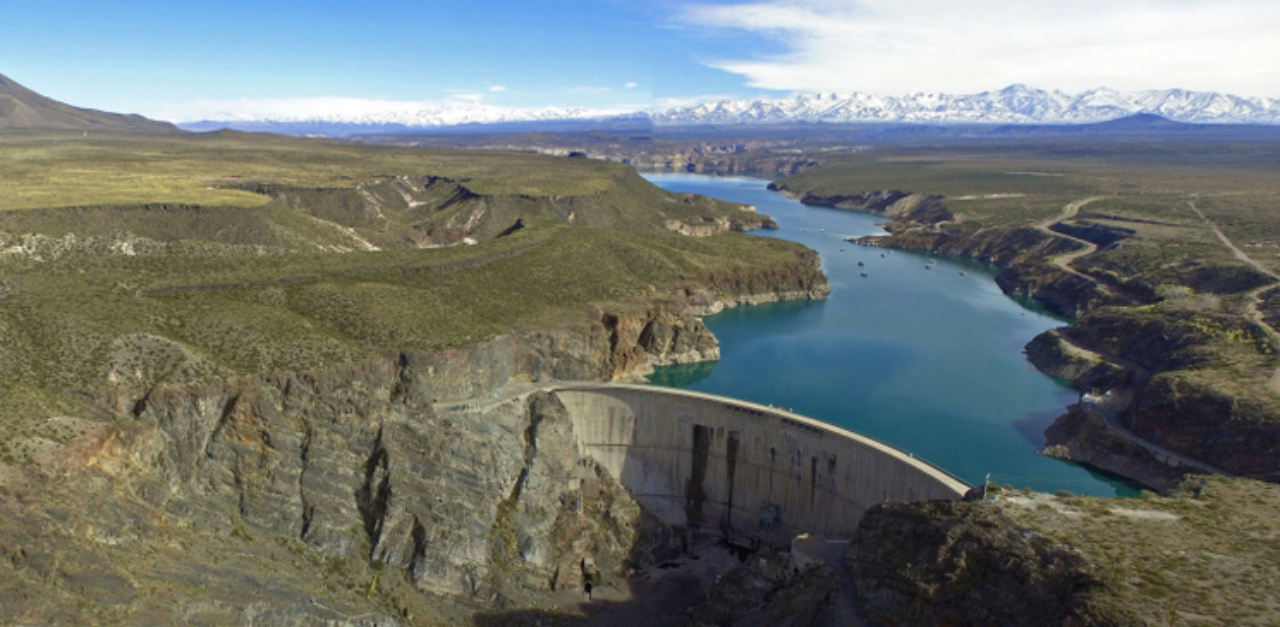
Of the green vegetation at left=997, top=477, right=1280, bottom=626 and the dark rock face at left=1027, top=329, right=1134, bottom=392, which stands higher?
the green vegetation at left=997, top=477, right=1280, bottom=626

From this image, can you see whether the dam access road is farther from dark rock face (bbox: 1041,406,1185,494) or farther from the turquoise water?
dark rock face (bbox: 1041,406,1185,494)

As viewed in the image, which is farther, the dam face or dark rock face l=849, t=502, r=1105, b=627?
the dam face

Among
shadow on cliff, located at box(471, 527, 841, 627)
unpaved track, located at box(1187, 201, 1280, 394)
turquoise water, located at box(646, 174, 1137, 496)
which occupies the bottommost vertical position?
shadow on cliff, located at box(471, 527, 841, 627)

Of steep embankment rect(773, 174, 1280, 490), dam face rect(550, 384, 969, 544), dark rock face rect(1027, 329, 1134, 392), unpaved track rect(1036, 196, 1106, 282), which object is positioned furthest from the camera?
unpaved track rect(1036, 196, 1106, 282)

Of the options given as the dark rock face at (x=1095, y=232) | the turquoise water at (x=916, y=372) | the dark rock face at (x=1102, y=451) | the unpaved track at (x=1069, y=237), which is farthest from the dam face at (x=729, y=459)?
the dark rock face at (x=1095, y=232)

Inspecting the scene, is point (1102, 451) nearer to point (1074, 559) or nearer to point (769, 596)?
point (769, 596)

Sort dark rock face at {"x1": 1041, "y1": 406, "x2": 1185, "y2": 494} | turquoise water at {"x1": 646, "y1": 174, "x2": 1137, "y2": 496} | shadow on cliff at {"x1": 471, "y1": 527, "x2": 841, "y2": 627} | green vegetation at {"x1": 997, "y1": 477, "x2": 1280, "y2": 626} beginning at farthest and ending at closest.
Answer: turquoise water at {"x1": 646, "y1": 174, "x2": 1137, "y2": 496}
dark rock face at {"x1": 1041, "y1": 406, "x2": 1185, "y2": 494}
shadow on cliff at {"x1": 471, "y1": 527, "x2": 841, "y2": 627}
green vegetation at {"x1": 997, "y1": 477, "x2": 1280, "y2": 626}

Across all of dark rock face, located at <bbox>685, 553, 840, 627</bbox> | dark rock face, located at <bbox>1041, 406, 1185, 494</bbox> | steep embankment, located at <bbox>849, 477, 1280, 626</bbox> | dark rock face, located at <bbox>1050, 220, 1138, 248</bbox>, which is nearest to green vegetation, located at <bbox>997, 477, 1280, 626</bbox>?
steep embankment, located at <bbox>849, 477, 1280, 626</bbox>

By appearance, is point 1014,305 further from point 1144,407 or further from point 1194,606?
point 1194,606
